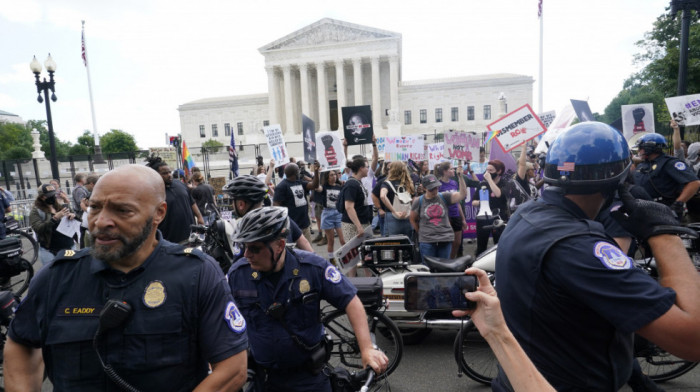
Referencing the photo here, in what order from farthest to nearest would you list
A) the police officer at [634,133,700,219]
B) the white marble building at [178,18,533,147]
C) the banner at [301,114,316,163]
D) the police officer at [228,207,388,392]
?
the white marble building at [178,18,533,147]
the banner at [301,114,316,163]
the police officer at [634,133,700,219]
the police officer at [228,207,388,392]

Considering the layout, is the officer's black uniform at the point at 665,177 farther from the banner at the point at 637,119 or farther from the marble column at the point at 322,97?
the marble column at the point at 322,97

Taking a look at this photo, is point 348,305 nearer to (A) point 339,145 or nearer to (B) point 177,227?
(B) point 177,227

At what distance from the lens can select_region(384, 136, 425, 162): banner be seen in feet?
36.1

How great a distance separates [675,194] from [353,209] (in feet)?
14.9

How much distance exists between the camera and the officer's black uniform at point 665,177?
18.0ft

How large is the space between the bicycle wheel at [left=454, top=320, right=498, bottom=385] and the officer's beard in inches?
115

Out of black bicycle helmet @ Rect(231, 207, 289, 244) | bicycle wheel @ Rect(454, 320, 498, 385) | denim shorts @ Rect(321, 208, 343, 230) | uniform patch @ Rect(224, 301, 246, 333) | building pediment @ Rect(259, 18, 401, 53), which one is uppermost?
building pediment @ Rect(259, 18, 401, 53)

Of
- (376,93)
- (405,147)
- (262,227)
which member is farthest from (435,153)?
(376,93)

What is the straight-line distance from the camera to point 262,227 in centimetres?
238

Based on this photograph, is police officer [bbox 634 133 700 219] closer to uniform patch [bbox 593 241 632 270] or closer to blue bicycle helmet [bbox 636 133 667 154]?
blue bicycle helmet [bbox 636 133 667 154]

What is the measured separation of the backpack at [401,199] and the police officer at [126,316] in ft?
16.5

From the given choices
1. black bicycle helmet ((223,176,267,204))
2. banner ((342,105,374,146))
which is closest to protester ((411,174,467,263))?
black bicycle helmet ((223,176,267,204))

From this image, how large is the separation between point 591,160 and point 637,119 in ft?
29.5

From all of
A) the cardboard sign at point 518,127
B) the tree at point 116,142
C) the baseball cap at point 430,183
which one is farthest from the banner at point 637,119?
the tree at point 116,142
